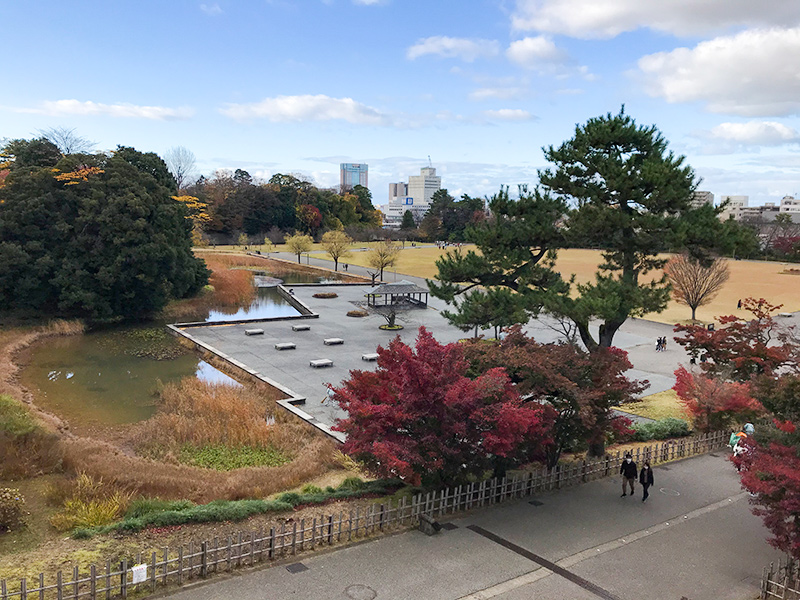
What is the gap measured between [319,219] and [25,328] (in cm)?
6454

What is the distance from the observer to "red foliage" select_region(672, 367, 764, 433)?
653 inches

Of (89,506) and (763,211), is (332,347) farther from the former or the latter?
(763,211)

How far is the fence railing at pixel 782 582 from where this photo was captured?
841 cm

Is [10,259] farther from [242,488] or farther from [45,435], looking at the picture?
[242,488]

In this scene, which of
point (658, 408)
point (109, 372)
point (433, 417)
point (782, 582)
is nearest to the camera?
point (782, 582)

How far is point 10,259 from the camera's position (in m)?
30.0

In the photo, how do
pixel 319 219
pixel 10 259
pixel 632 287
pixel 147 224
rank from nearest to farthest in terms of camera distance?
pixel 632 287 → pixel 10 259 → pixel 147 224 → pixel 319 219

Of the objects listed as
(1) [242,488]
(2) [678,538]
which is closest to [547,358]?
(2) [678,538]

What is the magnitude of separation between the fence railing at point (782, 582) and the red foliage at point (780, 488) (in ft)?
1.60

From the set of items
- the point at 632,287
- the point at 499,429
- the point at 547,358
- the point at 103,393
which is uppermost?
the point at 632,287

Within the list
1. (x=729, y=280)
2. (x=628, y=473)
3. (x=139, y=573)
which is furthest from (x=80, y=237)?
(x=729, y=280)

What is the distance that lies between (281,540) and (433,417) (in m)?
3.39

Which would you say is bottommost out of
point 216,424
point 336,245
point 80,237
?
point 216,424

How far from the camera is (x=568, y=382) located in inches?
459
